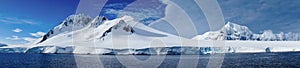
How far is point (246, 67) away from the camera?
201 feet

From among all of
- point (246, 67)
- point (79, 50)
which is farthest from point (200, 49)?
point (246, 67)

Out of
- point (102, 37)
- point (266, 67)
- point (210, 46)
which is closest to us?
point (266, 67)

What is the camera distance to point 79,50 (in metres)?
162

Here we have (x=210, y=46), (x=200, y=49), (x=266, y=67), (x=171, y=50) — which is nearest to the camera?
(x=266, y=67)

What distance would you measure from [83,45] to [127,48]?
3322 centimetres

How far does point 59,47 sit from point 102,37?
97.3ft

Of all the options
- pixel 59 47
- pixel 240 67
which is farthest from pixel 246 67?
pixel 59 47

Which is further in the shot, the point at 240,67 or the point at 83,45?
the point at 83,45

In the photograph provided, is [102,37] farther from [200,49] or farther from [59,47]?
[200,49]

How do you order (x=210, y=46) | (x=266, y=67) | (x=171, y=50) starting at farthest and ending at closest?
(x=210, y=46) → (x=171, y=50) → (x=266, y=67)

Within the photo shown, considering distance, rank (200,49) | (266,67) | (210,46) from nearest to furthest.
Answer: (266,67) → (200,49) → (210,46)

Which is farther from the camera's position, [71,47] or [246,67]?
[71,47]

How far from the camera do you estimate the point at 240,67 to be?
200 ft

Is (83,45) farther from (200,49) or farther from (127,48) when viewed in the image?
(200,49)
